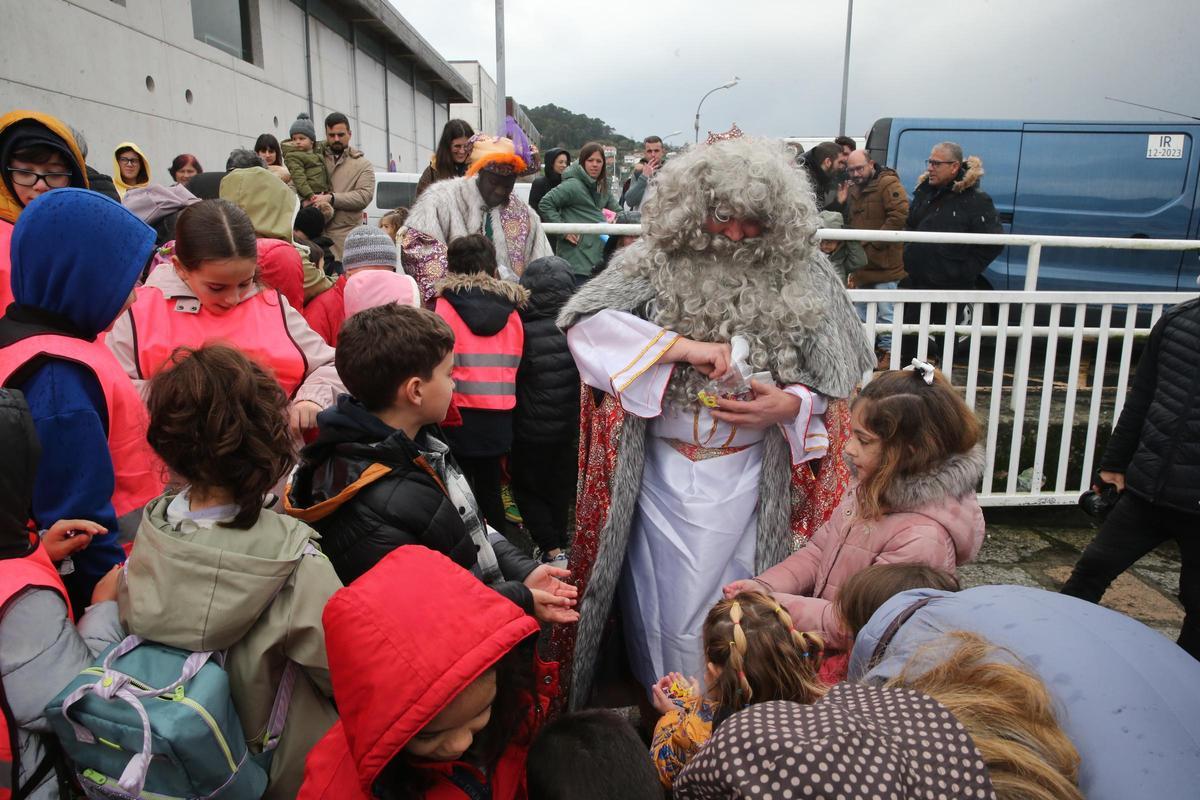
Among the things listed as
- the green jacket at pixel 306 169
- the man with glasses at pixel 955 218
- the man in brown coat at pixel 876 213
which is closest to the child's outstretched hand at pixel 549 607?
the man in brown coat at pixel 876 213

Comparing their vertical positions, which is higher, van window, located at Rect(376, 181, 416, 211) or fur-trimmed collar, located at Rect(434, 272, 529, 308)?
van window, located at Rect(376, 181, 416, 211)

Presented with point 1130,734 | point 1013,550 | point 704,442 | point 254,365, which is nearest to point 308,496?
point 254,365

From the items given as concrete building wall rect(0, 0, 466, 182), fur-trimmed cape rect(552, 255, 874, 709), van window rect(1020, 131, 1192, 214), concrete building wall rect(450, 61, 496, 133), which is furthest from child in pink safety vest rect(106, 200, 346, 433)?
concrete building wall rect(450, 61, 496, 133)

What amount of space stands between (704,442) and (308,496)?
116 centimetres

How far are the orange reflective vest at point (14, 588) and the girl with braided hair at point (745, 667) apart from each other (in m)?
1.06

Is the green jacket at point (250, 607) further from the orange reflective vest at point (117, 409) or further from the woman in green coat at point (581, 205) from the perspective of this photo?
the woman in green coat at point (581, 205)

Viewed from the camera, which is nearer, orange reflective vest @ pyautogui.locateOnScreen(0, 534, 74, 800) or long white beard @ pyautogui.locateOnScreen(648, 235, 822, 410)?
orange reflective vest @ pyautogui.locateOnScreen(0, 534, 74, 800)

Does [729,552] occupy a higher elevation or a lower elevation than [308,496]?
lower

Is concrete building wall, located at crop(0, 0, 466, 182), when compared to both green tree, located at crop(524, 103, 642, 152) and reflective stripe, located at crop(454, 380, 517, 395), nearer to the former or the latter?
reflective stripe, located at crop(454, 380, 517, 395)

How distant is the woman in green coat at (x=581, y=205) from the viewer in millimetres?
5113

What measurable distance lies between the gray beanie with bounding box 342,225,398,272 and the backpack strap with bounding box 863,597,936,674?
259 centimetres

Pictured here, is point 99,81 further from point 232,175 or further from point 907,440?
point 907,440

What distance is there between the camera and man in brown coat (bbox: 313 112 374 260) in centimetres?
646

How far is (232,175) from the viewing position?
287cm
